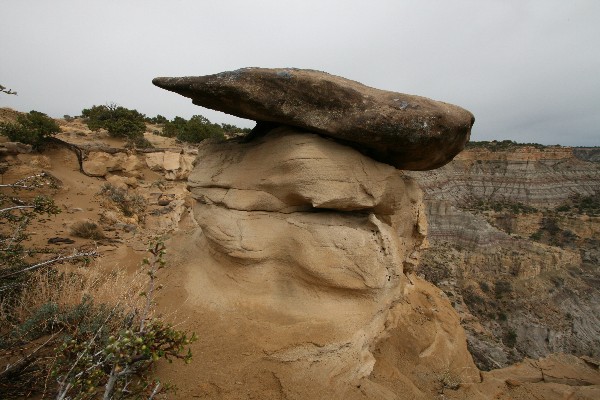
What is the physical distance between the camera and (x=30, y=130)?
1245 centimetres

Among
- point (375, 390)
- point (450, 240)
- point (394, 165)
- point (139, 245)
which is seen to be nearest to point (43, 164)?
point (139, 245)

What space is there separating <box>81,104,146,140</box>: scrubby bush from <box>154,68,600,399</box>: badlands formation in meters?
14.9

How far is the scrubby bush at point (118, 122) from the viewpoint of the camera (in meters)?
17.4

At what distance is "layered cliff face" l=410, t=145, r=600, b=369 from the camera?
17969 millimetres

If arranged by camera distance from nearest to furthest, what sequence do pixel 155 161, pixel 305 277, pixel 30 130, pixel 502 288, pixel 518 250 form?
pixel 305 277 < pixel 30 130 < pixel 155 161 < pixel 502 288 < pixel 518 250

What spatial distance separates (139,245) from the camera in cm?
795

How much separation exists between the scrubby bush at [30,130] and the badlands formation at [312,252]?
Answer: 38.4ft

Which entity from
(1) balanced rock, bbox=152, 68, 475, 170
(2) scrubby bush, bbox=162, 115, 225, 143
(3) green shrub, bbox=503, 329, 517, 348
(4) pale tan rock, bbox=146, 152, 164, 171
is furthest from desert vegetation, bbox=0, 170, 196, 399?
(3) green shrub, bbox=503, 329, 517, 348

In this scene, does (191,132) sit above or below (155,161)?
above

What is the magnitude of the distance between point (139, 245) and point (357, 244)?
20.0ft

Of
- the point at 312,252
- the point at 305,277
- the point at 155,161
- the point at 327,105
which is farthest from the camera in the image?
the point at 155,161

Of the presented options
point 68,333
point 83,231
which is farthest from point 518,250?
point 68,333

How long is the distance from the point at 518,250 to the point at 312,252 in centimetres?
2633

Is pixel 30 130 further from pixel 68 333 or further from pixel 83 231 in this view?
pixel 68 333
